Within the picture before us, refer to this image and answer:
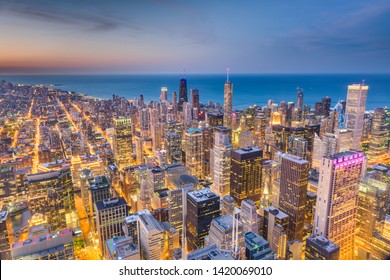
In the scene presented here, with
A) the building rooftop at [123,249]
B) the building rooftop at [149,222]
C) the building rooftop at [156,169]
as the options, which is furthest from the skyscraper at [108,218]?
the building rooftop at [156,169]

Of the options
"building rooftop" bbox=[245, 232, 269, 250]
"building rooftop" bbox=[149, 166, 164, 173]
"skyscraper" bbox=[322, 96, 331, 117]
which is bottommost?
"building rooftop" bbox=[149, 166, 164, 173]

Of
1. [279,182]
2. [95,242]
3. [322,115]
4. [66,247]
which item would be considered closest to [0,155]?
[95,242]

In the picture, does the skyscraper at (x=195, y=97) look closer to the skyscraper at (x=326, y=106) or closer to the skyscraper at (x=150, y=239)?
the skyscraper at (x=326, y=106)

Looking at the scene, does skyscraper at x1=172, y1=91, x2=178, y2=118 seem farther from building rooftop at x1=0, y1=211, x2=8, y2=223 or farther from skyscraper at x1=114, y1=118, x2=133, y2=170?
building rooftop at x1=0, y1=211, x2=8, y2=223

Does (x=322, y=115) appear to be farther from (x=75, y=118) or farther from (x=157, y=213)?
(x=75, y=118)

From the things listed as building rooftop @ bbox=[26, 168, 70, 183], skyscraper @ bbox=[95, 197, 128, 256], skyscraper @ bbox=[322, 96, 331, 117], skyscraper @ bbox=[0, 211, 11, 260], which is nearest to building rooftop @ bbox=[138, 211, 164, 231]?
skyscraper @ bbox=[95, 197, 128, 256]

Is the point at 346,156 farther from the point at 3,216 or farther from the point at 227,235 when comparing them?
the point at 3,216

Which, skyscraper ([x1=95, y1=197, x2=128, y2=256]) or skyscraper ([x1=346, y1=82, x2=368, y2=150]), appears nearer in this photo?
skyscraper ([x1=95, y1=197, x2=128, y2=256])
